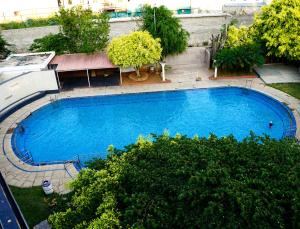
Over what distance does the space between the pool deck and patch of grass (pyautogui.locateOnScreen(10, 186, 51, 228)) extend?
0.61m

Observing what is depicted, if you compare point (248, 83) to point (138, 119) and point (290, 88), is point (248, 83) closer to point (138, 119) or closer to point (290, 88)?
point (290, 88)

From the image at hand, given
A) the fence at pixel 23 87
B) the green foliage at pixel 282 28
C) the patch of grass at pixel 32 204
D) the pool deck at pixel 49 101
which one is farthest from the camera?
the green foliage at pixel 282 28

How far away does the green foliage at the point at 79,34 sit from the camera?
28.4 m

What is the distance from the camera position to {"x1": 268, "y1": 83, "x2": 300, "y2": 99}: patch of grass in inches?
987

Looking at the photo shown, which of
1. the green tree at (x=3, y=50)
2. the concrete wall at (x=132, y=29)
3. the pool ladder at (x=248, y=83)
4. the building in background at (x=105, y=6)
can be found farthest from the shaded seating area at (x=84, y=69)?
the building in background at (x=105, y=6)

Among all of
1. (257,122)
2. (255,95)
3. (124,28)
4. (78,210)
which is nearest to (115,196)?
(78,210)

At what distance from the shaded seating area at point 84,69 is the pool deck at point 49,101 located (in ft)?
3.86

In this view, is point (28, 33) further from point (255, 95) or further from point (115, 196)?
point (115, 196)

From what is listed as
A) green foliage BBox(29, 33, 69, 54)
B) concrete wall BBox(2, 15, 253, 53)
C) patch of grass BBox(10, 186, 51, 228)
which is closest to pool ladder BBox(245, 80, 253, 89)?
concrete wall BBox(2, 15, 253, 53)

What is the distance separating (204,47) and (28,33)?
18.2 metres

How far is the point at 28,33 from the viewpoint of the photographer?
34.6 m

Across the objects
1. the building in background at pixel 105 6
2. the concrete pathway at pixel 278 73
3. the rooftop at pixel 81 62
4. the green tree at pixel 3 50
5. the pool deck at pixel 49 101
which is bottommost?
the pool deck at pixel 49 101

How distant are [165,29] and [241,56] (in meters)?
6.63

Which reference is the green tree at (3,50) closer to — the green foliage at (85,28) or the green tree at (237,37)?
the green foliage at (85,28)
